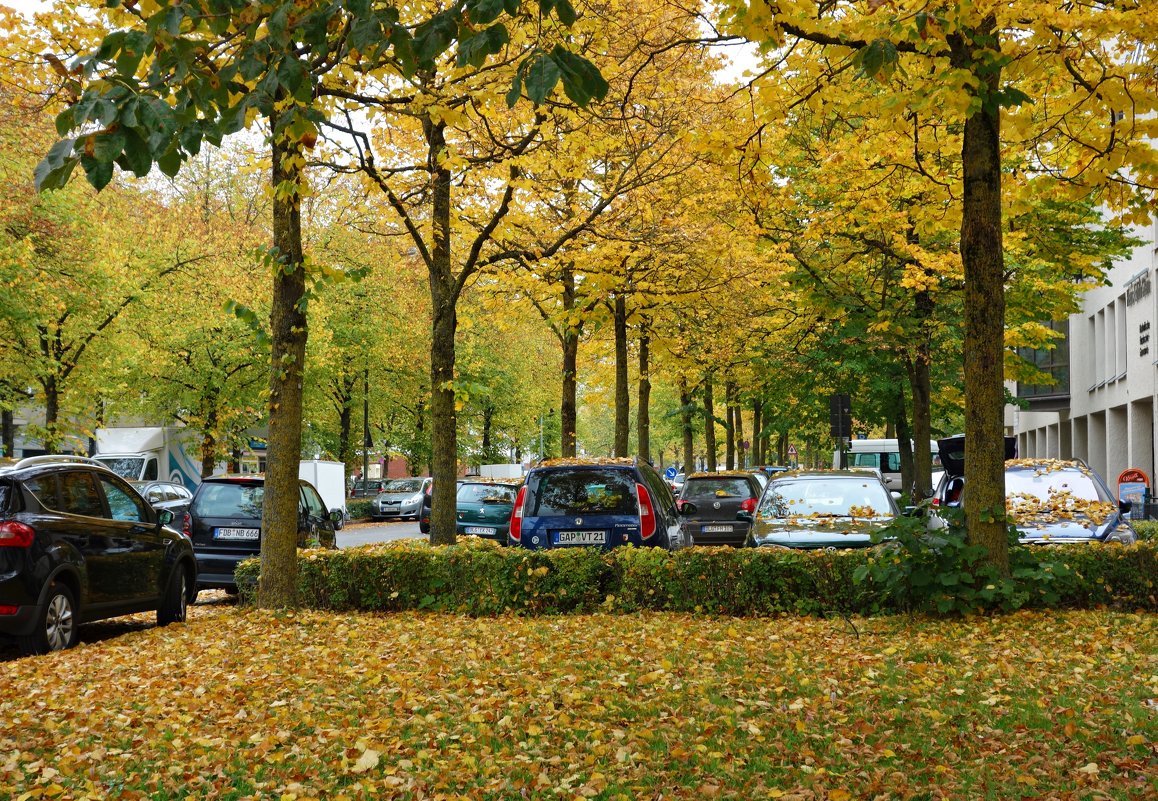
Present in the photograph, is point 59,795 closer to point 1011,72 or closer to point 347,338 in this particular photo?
point 1011,72

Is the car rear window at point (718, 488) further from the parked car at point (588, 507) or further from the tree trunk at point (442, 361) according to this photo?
the parked car at point (588, 507)

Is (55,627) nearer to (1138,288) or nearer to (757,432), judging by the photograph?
(1138,288)

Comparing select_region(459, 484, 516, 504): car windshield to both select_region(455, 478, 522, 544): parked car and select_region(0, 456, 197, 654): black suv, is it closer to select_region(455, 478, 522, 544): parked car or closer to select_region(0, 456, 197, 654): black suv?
select_region(455, 478, 522, 544): parked car

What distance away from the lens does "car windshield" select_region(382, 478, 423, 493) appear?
48.0 metres

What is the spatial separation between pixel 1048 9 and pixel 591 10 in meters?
4.00

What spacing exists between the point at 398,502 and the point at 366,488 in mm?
6541

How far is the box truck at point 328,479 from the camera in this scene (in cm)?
3694

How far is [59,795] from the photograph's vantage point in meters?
5.16

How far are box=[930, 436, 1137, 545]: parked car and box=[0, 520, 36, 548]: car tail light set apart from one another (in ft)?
27.4

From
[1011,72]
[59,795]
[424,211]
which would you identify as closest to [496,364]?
[424,211]

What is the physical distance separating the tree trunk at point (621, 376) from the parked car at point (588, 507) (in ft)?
32.2

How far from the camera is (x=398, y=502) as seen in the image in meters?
46.4

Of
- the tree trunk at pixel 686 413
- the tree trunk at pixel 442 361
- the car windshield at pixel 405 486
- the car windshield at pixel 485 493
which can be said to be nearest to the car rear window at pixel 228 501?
the tree trunk at pixel 442 361

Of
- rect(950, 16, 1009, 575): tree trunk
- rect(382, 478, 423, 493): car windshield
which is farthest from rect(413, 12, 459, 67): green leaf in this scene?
rect(382, 478, 423, 493): car windshield
